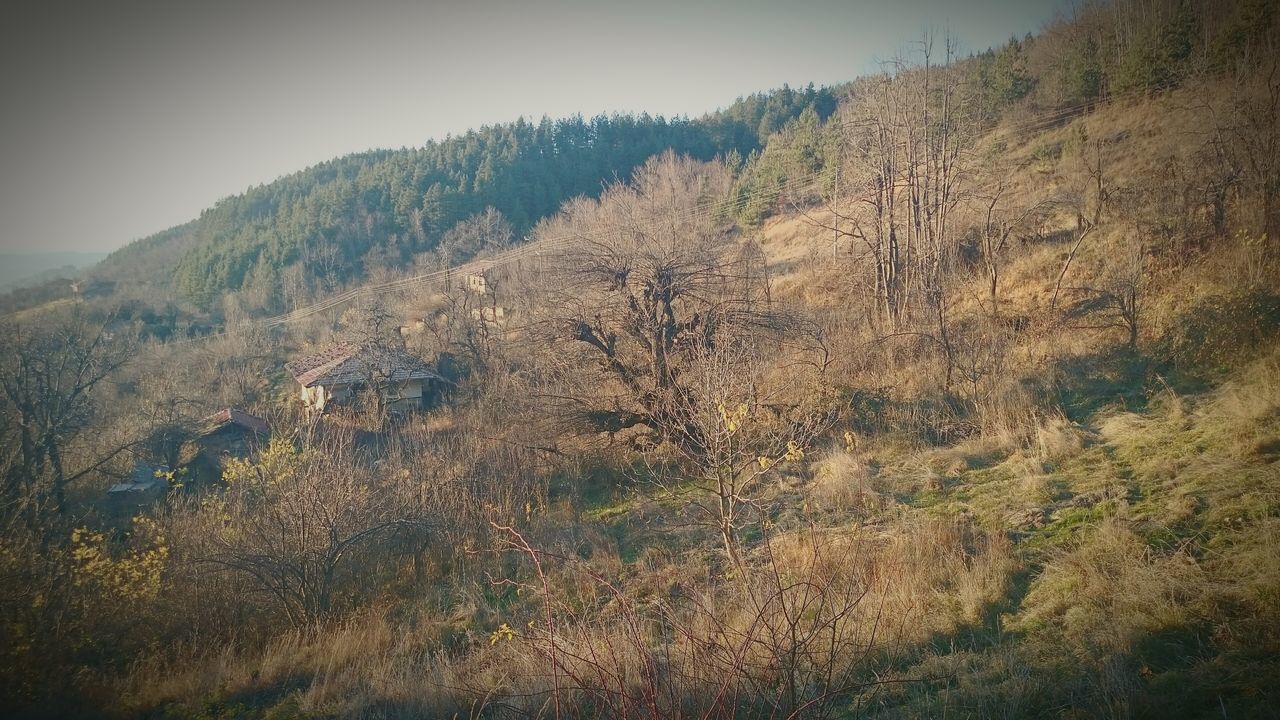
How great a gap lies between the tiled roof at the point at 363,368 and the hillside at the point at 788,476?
11.3 inches

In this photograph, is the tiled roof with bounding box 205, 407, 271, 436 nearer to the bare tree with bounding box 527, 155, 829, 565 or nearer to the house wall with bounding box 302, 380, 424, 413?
the house wall with bounding box 302, 380, 424, 413

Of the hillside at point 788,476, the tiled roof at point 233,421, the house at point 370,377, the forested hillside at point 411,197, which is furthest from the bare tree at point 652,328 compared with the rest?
the forested hillside at point 411,197

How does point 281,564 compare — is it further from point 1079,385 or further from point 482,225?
point 482,225

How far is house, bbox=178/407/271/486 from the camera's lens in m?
22.6

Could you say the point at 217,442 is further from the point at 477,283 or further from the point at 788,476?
the point at 788,476

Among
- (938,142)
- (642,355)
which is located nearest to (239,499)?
(642,355)

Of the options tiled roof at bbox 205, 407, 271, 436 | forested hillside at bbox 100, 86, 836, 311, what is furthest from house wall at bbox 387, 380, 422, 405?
forested hillside at bbox 100, 86, 836, 311

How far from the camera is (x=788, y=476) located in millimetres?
10734

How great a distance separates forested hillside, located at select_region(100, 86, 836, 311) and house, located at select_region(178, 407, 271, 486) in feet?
65.8

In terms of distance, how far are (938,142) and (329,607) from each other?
63.6 ft

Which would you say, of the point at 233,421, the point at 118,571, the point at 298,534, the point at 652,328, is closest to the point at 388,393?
the point at 233,421

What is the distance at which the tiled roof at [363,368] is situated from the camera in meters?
24.2

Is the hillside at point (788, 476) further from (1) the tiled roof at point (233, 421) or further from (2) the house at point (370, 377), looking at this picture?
(2) the house at point (370, 377)

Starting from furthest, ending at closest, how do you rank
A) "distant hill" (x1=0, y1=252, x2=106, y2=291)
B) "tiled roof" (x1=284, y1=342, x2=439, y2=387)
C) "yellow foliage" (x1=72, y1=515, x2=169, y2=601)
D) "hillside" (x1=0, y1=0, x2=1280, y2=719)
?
"tiled roof" (x1=284, y1=342, x2=439, y2=387) → "distant hill" (x1=0, y1=252, x2=106, y2=291) → "yellow foliage" (x1=72, y1=515, x2=169, y2=601) → "hillside" (x1=0, y1=0, x2=1280, y2=719)
